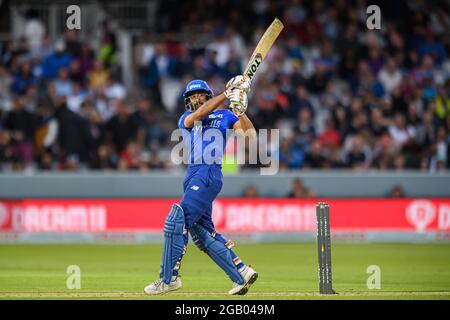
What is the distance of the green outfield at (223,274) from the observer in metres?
11.2

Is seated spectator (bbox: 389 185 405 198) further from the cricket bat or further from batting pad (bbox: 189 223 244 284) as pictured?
batting pad (bbox: 189 223 244 284)


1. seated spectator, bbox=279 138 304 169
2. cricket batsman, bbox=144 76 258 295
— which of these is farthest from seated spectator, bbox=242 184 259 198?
cricket batsman, bbox=144 76 258 295

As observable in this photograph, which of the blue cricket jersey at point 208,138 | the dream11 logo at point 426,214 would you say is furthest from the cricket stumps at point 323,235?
the dream11 logo at point 426,214

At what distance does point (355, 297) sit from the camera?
10617 mm

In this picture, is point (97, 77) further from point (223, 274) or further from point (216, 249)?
point (216, 249)

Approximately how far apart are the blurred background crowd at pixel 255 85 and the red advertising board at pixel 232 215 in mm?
1293

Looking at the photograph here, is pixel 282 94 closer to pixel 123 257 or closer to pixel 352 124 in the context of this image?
pixel 352 124

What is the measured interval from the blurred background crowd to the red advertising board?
1293mm

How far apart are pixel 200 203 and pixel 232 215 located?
9.05m

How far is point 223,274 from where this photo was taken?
45.8 ft

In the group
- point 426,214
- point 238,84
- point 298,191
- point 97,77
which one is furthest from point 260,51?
point 97,77

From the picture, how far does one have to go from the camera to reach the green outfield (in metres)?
11.2

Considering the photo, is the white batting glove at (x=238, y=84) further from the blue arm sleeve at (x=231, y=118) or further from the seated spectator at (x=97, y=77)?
the seated spectator at (x=97, y=77)
